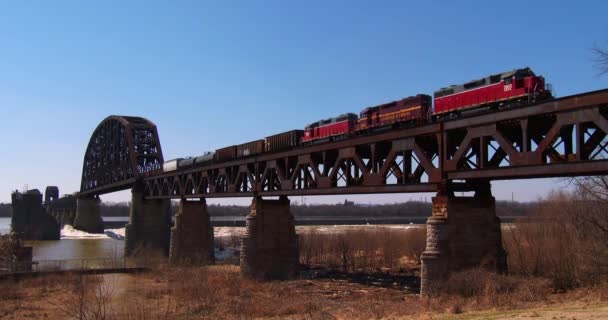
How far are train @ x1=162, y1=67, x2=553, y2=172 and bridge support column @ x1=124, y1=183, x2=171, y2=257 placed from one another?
3421 centimetres

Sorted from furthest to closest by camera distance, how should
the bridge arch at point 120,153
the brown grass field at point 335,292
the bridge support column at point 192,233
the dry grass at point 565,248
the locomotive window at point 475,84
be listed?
the bridge arch at point 120,153, the bridge support column at point 192,233, the locomotive window at point 475,84, the dry grass at point 565,248, the brown grass field at point 335,292

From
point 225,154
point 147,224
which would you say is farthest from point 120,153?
point 225,154

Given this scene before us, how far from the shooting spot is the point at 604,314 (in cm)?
1519

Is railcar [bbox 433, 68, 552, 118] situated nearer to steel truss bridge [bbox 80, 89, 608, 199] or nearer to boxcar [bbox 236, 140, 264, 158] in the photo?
steel truss bridge [bbox 80, 89, 608, 199]

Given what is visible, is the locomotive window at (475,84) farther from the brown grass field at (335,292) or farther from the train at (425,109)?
the brown grass field at (335,292)

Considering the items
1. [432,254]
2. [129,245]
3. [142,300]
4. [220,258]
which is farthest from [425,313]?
[129,245]

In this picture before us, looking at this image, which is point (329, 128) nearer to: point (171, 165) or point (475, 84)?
point (475, 84)

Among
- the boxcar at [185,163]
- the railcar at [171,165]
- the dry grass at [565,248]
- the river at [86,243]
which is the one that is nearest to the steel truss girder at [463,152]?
the dry grass at [565,248]

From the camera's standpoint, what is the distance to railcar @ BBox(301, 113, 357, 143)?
38.1 meters

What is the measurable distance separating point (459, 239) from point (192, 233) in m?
41.8

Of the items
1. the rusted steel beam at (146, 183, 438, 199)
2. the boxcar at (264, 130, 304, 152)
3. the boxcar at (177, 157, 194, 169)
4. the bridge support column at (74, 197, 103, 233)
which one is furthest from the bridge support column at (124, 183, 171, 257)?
the bridge support column at (74, 197, 103, 233)

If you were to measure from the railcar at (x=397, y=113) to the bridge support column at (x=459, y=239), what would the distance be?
6240 mm

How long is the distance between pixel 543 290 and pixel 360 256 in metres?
32.8

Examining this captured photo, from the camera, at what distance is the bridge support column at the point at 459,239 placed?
80.7 feet
